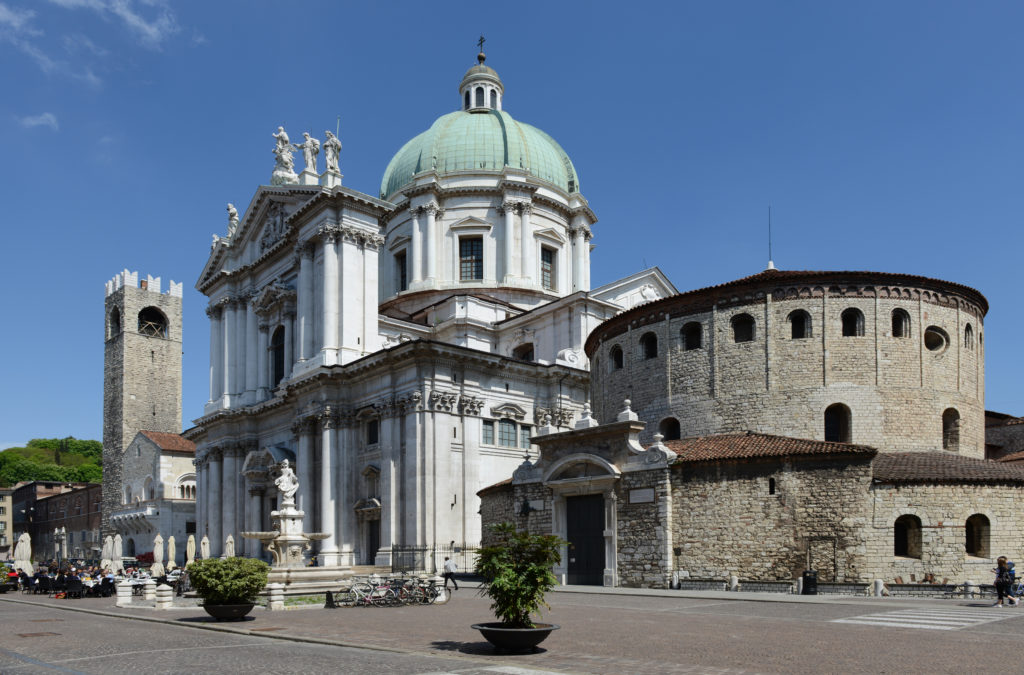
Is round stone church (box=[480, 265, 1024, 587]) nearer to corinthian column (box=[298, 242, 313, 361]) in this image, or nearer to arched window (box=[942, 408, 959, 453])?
arched window (box=[942, 408, 959, 453])

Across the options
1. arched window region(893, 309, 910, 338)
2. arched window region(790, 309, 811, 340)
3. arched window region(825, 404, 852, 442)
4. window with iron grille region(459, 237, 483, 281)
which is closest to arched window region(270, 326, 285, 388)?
window with iron grille region(459, 237, 483, 281)

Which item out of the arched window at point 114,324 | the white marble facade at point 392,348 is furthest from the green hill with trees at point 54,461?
the white marble facade at point 392,348

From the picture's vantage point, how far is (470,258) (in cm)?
6147

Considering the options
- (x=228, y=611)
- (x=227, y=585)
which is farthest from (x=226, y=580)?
(x=228, y=611)

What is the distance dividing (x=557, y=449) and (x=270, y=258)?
29.2 m

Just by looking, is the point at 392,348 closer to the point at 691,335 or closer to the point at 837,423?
the point at 691,335

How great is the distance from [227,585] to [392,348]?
23.1 metres

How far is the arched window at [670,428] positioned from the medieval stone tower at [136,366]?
6781 centimetres

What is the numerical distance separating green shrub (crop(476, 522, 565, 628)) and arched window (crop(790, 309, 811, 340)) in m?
21.6

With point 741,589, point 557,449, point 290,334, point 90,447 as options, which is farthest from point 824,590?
point 90,447

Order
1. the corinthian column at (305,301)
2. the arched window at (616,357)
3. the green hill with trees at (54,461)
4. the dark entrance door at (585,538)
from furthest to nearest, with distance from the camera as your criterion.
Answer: the green hill with trees at (54,461) → the corinthian column at (305,301) → the arched window at (616,357) → the dark entrance door at (585,538)

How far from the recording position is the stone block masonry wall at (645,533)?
29.3 metres

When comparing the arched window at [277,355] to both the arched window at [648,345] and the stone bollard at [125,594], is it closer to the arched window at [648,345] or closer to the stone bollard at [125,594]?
the arched window at [648,345]

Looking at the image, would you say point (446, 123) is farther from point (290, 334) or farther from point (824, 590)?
point (824, 590)
